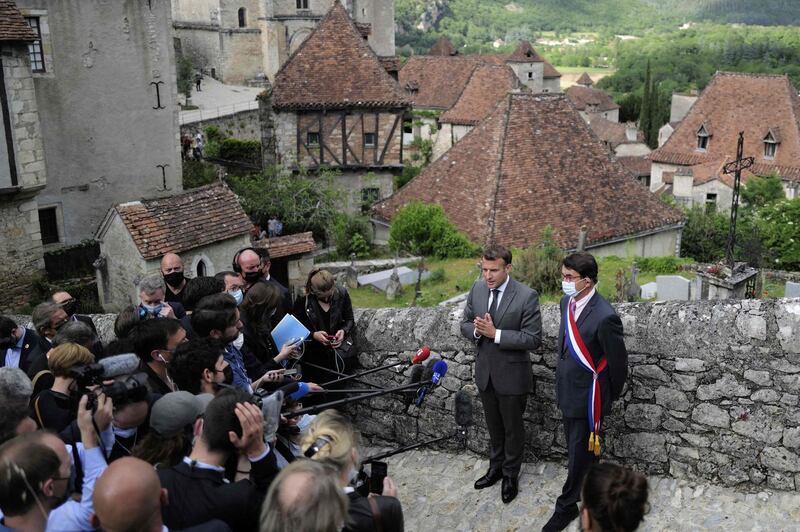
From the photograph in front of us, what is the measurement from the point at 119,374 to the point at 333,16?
27.6 metres

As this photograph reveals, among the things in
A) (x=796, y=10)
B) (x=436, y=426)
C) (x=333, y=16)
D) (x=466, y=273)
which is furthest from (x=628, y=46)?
(x=436, y=426)

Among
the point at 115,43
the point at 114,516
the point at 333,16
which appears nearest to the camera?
the point at 114,516

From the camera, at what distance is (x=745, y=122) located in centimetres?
4706

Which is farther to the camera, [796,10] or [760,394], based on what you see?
[796,10]

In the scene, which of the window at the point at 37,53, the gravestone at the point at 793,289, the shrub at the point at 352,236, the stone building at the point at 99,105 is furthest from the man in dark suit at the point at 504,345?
the window at the point at 37,53

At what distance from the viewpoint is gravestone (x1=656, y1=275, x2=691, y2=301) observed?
12.3m

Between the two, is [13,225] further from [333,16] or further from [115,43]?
[333,16]

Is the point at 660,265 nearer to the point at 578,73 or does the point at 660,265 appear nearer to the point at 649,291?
the point at 649,291

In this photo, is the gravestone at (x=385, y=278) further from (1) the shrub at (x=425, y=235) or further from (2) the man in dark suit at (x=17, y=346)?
(2) the man in dark suit at (x=17, y=346)

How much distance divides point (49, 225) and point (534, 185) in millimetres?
13176

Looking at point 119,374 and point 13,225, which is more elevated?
point 119,374

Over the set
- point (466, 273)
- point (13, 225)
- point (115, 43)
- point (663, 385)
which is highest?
point (115, 43)

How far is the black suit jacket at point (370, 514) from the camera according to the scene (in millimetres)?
3715

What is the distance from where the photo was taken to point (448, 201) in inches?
943
